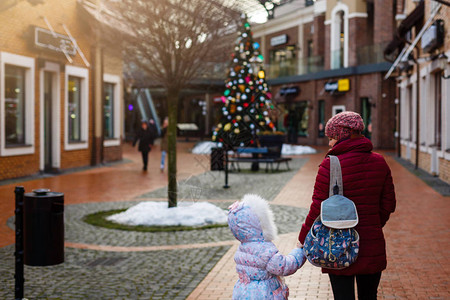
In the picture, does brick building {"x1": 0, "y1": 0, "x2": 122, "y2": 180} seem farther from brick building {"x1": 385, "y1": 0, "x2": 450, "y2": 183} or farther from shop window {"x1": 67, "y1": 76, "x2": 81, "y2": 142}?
brick building {"x1": 385, "y1": 0, "x2": 450, "y2": 183}

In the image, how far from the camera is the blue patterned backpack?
3.14 metres

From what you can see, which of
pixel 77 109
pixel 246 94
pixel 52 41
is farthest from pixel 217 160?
pixel 77 109

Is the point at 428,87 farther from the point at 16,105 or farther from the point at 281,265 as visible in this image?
the point at 281,265

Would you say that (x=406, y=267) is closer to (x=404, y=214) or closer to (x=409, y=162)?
(x=404, y=214)

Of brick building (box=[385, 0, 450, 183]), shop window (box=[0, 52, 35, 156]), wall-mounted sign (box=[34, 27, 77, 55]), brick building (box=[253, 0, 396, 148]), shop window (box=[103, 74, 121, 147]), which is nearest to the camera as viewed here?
shop window (box=[0, 52, 35, 156])

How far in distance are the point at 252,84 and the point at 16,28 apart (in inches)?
342

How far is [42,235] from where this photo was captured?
6047 millimetres

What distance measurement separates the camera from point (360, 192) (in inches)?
128

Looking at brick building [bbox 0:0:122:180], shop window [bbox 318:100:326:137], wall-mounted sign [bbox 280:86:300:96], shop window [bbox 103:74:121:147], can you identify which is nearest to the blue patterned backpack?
brick building [bbox 0:0:122:180]

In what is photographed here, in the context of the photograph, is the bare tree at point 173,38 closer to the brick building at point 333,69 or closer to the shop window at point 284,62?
the brick building at point 333,69

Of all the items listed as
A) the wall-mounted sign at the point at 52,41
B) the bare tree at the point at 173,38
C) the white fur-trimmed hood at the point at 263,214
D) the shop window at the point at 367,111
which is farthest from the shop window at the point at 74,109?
the shop window at the point at 367,111

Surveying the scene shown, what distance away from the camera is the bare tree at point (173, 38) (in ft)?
29.8

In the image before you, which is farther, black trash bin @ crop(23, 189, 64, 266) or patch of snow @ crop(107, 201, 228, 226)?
patch of snow @ crop(107, 201, 228, 226)

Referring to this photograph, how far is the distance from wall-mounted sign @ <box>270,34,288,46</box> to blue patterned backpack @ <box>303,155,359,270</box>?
45.5 meters
